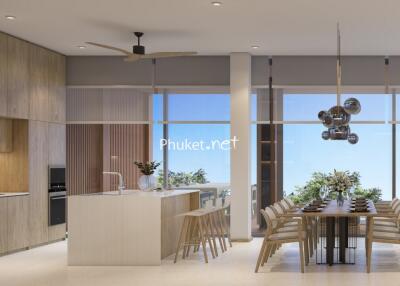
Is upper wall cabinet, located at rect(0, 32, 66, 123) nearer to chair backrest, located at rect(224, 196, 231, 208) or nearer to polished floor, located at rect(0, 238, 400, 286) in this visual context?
polished floor, located at rect(0, 238, 400, 286)

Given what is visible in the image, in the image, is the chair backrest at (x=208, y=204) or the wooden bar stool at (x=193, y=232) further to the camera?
the chair backrest at (x=208, y=204)

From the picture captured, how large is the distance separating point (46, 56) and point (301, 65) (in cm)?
420

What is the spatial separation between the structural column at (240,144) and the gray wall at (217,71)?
35 centimetres

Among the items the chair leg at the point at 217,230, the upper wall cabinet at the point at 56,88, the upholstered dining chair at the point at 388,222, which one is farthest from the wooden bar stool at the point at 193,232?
the upper wall cabinet at the point at 56,88

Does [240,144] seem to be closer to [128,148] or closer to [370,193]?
[128,148]

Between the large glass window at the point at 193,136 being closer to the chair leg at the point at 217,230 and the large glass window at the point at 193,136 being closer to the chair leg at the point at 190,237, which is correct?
the chair leg at the point at 217,230

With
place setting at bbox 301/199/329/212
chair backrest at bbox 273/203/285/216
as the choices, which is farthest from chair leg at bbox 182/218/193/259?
place setting at bbox 301/199/329/212

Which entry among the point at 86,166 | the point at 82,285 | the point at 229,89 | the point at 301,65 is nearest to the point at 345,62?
the point at 301,65

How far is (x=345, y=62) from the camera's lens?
12.2m

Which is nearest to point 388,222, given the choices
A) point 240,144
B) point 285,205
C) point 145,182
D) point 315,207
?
point 285,205

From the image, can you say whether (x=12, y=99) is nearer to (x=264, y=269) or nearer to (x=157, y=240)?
(x=157, y=240)

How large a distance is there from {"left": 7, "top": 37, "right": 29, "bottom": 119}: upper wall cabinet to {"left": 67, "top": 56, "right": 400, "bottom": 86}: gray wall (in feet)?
5.62

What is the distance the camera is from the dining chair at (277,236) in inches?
332

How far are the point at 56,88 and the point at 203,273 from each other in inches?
193
